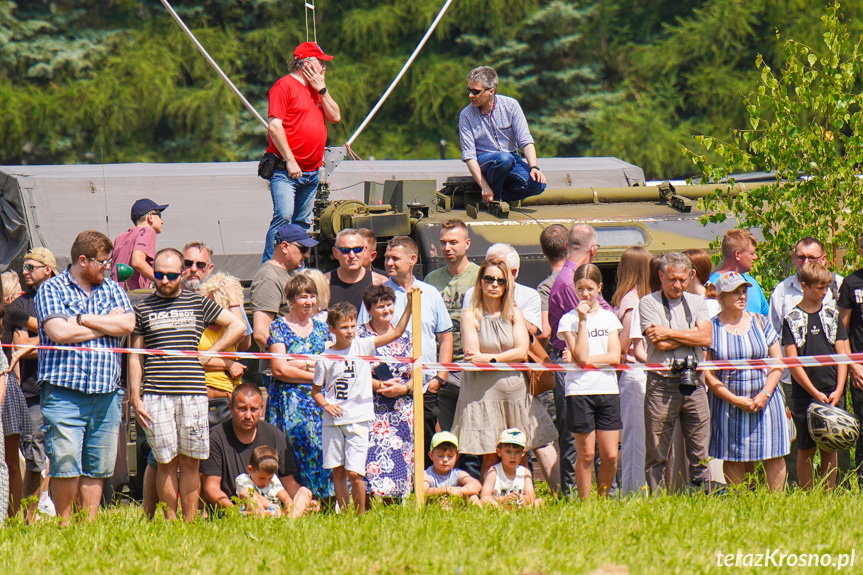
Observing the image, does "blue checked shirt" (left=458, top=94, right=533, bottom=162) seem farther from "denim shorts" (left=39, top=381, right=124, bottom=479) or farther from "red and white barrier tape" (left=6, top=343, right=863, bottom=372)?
"denim shorts" (left=39, top=381, right=124, bottom=479)

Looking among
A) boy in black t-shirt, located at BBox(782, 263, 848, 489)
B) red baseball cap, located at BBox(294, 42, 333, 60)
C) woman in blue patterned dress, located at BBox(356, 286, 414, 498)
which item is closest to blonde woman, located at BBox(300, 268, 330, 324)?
woman in blue patterned dress, located at BBox(356, 286, 414, 498)

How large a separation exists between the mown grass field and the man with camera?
73 cm

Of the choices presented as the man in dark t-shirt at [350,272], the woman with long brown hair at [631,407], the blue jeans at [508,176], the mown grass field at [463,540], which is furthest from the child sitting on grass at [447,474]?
the blue jeans at [508,176]

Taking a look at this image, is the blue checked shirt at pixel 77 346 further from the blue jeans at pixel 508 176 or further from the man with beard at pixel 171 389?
the blue jeans at pixel 508 176

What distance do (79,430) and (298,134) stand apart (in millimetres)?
4023

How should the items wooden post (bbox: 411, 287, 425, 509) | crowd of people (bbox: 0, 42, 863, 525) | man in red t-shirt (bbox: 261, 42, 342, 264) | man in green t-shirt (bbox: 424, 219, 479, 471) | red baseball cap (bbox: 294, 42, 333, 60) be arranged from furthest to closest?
red baseball cap (bbox: 294, 42, 333, 60), man in red t-shirt (bbox: 261, 42, 342, 264), man in green t-shirt (bbox: 424, 219, 479, 471), crowd of people (bbox: 0, 42, 863, 525), wooden post (bbox: 411, 287, 425, 509)

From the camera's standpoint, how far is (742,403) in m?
7.41

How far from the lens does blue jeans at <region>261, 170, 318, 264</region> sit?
32.4 feet

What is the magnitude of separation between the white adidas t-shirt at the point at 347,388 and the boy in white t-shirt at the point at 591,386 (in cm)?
135

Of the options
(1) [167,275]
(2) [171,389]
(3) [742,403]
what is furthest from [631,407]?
(1) [167,275]

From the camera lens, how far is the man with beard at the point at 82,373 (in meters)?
6.81

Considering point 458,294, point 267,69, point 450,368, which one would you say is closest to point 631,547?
point 450,368

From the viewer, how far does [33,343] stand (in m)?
8.12

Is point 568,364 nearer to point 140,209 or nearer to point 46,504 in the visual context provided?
point 46,504
